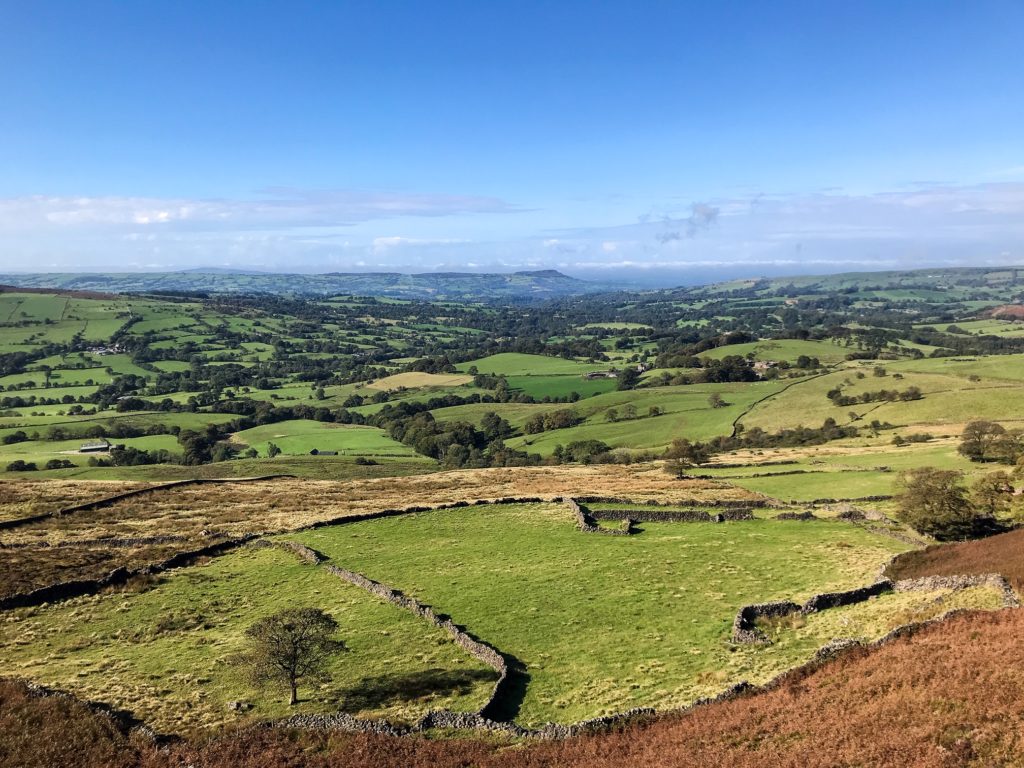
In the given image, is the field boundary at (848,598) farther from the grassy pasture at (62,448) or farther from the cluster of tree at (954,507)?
the grassy pasture at (62,448)

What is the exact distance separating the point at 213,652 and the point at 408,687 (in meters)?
11.0

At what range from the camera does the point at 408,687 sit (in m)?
25.6

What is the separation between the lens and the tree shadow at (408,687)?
80.3ft

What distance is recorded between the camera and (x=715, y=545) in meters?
44.0

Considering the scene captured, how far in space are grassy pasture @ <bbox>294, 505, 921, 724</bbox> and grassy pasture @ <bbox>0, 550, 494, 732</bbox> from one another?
311cm

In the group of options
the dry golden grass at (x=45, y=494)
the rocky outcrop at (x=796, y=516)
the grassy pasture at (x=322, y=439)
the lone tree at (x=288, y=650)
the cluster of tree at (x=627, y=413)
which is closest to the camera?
the lone tree at (x=288, y=650)

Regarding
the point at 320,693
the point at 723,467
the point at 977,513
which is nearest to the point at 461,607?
the point at 320,693

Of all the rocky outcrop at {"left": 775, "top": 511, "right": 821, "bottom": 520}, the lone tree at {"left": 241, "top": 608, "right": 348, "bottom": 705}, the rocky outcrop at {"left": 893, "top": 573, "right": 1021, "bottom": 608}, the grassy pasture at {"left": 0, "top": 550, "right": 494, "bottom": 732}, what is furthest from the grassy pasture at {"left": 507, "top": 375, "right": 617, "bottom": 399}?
the lone tree at {"left": 241, "top": 608, "right": 348, "bottom": 705}

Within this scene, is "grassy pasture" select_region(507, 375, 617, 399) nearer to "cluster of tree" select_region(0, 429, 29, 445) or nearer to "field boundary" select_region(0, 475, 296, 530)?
"field boundary" select_region(0, 475, 296, 530)

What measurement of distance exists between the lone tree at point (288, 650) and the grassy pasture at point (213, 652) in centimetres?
89

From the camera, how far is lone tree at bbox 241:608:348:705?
80.7 ft

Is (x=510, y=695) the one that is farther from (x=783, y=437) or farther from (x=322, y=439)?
(x=322, y=439)

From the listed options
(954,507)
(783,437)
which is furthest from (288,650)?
(783,437)

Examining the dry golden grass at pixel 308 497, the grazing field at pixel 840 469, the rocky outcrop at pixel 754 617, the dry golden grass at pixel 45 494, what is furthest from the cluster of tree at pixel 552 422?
the rocky outcrop at pixel 754 617
